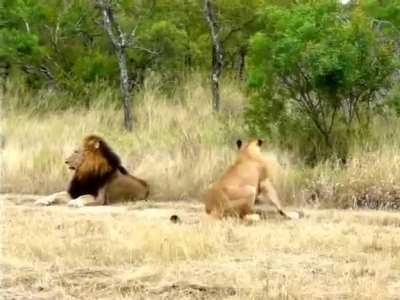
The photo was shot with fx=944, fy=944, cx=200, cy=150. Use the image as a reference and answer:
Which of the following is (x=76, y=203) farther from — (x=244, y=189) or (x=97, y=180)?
(x=244, y=189)

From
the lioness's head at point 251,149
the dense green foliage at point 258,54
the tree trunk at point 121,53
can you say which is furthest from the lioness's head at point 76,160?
the tree trunk at point 121,53

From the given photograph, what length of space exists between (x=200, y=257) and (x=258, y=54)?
6.28 metres

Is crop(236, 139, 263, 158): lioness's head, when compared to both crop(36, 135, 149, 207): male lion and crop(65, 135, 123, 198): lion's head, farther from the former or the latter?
crop(65, 135, 123, 198): lion's head

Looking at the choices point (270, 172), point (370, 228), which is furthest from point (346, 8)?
point (370, 228)

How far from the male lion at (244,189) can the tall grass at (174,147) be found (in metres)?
1.10

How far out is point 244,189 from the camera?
11.0m

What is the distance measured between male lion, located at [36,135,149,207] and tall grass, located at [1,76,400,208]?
17.1 inches

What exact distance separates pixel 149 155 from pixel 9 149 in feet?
7.71

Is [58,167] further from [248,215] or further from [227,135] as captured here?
[248,215]

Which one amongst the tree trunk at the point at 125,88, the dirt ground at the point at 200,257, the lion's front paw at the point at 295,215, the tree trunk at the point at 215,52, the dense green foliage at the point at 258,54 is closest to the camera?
the dirt ground at the point at 200,257

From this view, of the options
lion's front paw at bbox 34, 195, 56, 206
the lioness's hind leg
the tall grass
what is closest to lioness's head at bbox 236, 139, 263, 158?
the lioness's hind leg

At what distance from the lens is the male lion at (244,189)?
10.9 m

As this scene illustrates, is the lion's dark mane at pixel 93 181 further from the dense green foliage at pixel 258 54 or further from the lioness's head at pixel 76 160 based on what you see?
the dense green foliage at pixel 258 54

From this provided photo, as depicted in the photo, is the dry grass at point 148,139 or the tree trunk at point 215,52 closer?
the dry grass at point 148,139
